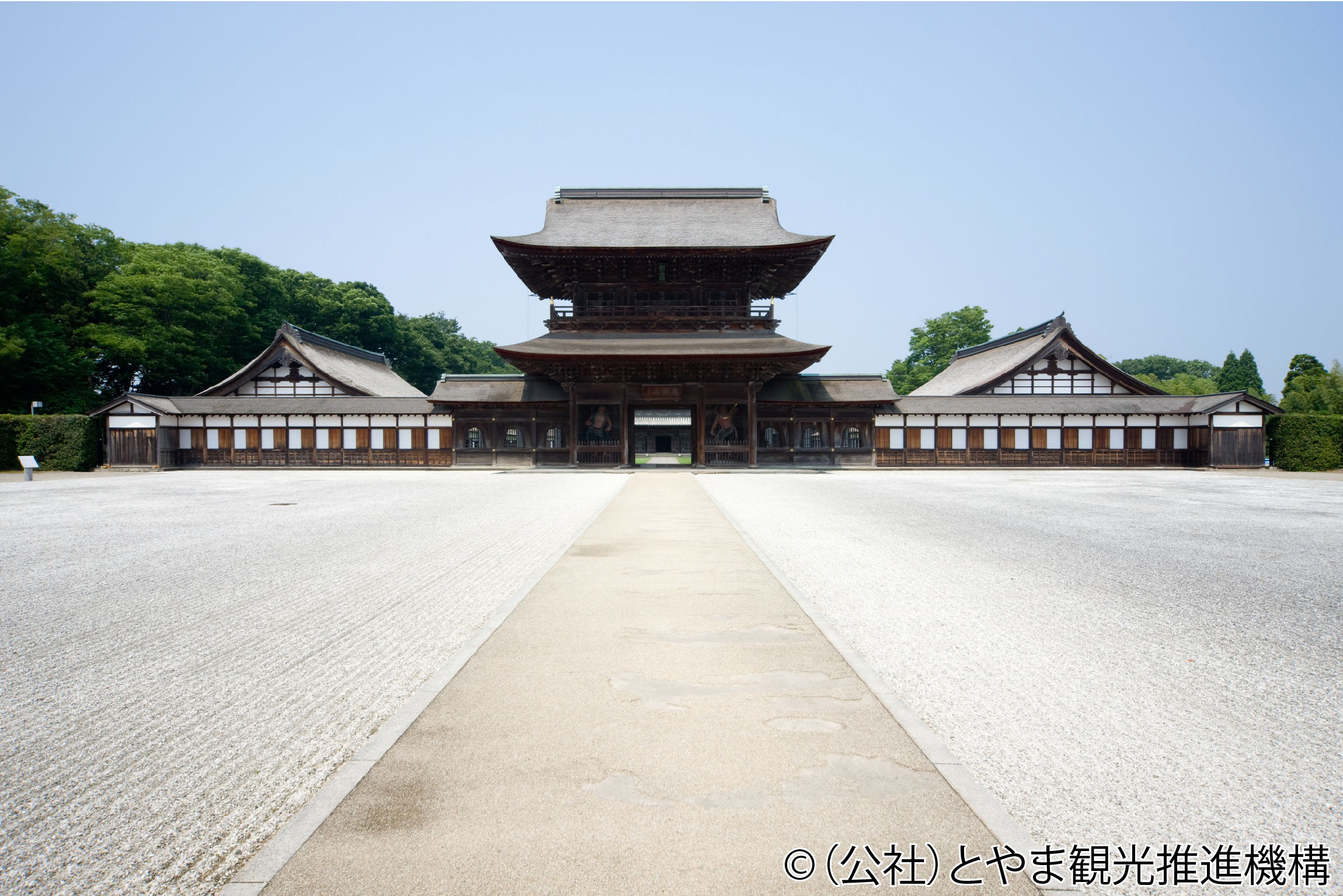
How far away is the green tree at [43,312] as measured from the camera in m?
33.7

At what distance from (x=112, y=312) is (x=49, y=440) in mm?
12104

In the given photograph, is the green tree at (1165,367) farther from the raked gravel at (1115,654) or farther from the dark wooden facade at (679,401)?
the raked gravel at (1115,654)

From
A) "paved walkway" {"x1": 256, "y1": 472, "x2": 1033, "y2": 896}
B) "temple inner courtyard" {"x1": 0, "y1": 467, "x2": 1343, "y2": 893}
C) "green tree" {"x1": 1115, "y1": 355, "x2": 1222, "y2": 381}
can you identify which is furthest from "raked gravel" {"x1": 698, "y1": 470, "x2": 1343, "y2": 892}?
"green tree" {"x1": 1115, "y1": 355, "x2": 1222, "y2": 381}

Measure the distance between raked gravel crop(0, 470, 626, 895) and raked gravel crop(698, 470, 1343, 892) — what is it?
132 inches

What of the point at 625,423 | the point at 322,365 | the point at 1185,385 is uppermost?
the point at 1185,385

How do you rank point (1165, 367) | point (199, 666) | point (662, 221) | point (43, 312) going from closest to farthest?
point (199, 666) → point (662, 221) → point (43, 312) → point (1165, 367)

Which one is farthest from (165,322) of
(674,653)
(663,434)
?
(674,653)

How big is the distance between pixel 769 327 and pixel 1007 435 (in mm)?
13988

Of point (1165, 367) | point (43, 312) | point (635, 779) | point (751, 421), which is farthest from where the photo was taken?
point (1165, 367)

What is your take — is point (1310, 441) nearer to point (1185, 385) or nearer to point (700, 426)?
point (700, 426)

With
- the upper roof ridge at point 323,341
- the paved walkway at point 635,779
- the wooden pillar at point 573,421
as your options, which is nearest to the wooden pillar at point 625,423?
the wooden pillar at point 573,421

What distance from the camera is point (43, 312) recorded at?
37969mm

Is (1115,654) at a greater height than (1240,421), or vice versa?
(1240,421)

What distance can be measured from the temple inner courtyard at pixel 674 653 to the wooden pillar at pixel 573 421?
18.5 metres
